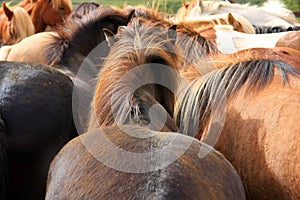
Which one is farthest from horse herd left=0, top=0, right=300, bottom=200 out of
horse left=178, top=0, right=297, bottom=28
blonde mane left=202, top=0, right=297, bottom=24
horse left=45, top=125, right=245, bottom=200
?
blonde mane left=202, top=0, right=297, bottom=24

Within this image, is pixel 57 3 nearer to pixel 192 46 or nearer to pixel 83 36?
pixel 83 36

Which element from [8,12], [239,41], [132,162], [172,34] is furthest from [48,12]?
[132,162]

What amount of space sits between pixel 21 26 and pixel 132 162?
17.3ft

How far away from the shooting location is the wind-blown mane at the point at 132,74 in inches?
74.6

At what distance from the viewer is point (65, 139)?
2.45 m

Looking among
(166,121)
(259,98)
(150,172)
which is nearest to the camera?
(150,172)

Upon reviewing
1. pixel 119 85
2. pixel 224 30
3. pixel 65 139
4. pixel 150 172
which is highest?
pixel 150 172

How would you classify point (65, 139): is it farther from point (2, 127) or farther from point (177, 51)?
point (177, 51)

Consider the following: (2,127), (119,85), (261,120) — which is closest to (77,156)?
(119,85)

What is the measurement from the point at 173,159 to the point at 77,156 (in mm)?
311

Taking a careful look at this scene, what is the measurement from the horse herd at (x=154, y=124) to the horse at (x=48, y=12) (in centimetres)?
388

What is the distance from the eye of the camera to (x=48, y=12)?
271 inches

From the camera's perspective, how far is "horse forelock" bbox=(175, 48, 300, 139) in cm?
232

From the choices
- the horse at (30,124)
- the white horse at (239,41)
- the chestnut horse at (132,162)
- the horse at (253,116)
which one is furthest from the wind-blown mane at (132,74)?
the white horse at (239,41)
